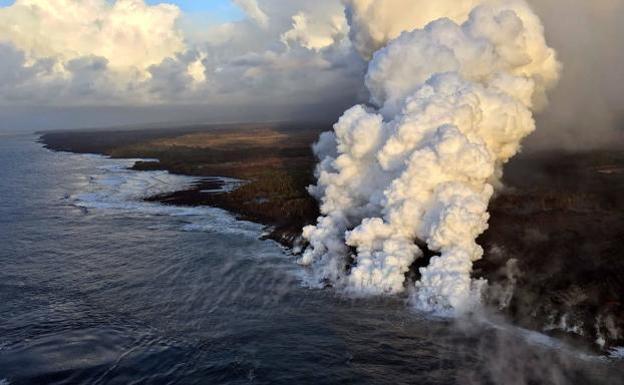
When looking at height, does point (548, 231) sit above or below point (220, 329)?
above

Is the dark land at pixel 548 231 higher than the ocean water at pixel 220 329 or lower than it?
higher

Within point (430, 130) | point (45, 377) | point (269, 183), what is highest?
point (430, 130)

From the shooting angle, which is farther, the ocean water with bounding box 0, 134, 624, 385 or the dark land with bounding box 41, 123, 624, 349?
the dark land with bounding box 41, 123, 624, 349

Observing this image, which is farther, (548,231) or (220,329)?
(548,231)

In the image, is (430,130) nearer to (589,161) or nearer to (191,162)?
(589,161)

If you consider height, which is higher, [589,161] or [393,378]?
[589,161]

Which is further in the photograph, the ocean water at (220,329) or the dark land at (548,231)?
the dark land at (548,231)

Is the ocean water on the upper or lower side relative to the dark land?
lower

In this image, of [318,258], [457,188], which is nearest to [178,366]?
[318,258]
